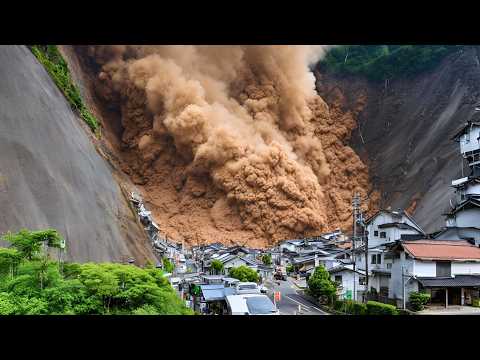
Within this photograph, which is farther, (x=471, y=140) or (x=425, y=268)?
(x=471, y=140)

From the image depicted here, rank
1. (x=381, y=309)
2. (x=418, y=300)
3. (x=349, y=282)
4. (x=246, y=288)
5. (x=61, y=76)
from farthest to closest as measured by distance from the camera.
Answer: (x=61, y=76) → (x=349, y=282) → (x=246, y=288) → (x=381, y=309) → (x=418, y=300)

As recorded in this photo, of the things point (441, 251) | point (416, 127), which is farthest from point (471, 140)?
point (416, 127)

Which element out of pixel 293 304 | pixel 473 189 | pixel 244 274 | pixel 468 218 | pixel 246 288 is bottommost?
pixel 293 304

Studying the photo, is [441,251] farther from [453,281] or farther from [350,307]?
[350,307]

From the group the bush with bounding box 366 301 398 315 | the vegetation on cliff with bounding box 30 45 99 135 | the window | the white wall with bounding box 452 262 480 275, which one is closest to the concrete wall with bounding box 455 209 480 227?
the white wall with bounding box 452 262 480 275

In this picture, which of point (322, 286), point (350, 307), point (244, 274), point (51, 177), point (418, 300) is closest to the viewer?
point (418, 300)

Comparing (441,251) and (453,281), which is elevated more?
(441,251)

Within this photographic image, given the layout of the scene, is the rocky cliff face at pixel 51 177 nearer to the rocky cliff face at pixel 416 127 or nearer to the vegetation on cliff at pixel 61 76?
the vegetation on cliff at pixel 61 76
